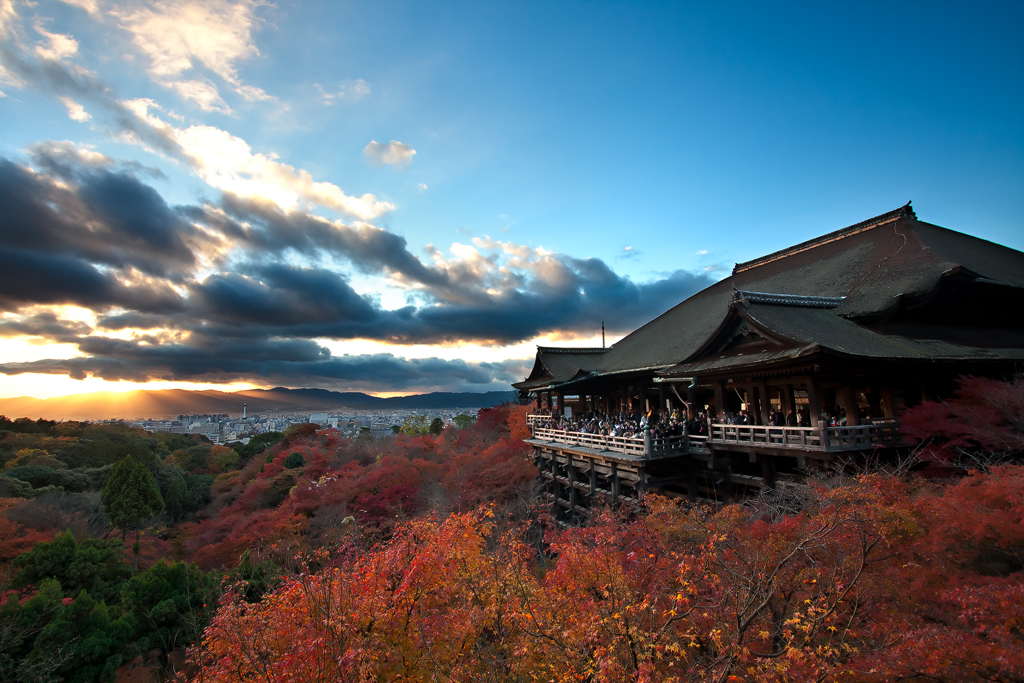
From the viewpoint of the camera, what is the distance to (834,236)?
899 inches

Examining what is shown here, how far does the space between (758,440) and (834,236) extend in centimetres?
1535

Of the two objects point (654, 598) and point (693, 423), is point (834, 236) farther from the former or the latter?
point (654, 598)

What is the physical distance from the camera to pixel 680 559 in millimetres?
9188

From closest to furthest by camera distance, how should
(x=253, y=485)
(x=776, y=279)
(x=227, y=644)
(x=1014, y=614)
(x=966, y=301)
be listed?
(x=1014, y=614), (x=227, y=644), (x=966, y=301), (x=776, y=279), (x=253, y=485)

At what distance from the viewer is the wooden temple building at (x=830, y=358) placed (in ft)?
40.3

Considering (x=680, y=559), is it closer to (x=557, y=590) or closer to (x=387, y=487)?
(x=557, y=590)

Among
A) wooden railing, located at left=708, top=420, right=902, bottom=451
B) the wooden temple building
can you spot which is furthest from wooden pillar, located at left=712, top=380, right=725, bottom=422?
wooden railing, located at left=708, top=420, right=902, bottom=451

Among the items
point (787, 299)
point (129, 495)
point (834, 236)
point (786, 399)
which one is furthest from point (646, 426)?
point (129, 495)

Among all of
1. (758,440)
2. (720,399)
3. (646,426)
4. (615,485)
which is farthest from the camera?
(615,485)

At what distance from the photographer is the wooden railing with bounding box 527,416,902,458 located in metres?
11.3

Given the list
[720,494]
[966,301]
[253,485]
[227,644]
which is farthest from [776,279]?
[253,485]

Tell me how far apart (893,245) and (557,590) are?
62.8ft

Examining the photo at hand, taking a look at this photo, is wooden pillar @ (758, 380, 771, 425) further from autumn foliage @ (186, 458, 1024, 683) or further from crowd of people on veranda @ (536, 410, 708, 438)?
autumn foliage @ (186, 458, 1024, 683)

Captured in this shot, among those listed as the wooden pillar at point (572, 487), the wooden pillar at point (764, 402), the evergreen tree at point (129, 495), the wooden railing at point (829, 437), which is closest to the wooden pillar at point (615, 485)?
the wooden pillar at point (572, 487)
